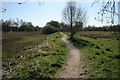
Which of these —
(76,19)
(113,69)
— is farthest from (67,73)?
(76,19)

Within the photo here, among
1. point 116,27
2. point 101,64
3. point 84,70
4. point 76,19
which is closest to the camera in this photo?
point 116,27

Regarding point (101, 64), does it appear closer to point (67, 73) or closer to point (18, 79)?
point (67, 73)

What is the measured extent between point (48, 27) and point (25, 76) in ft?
206

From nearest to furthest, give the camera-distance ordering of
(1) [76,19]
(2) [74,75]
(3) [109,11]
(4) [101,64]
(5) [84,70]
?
1. (3) [109,11]
2. (2) [74,75]
3. (5) [84,70]
4. (4) [101,64]
5. (1) [76,19]

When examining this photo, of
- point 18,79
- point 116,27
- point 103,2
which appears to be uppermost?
point 103,2

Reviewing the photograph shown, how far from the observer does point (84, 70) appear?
14.0 m

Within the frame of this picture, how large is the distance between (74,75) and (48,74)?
1.35 m

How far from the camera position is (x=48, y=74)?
12727 mm

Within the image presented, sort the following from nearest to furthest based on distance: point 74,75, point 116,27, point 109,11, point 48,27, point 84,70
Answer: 1. point 109,11
2. point 116,27
3. point 74,75
4. point 84,70
5. point 48,27

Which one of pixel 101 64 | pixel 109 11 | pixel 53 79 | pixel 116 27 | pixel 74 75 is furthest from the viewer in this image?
pixel 101 64

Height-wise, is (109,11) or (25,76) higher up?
(109,11)

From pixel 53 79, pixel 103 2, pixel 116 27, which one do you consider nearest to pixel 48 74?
pixel 53 79

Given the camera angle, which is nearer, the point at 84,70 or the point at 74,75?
the point at 74,75

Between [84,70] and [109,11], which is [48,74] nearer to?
[84,70]
